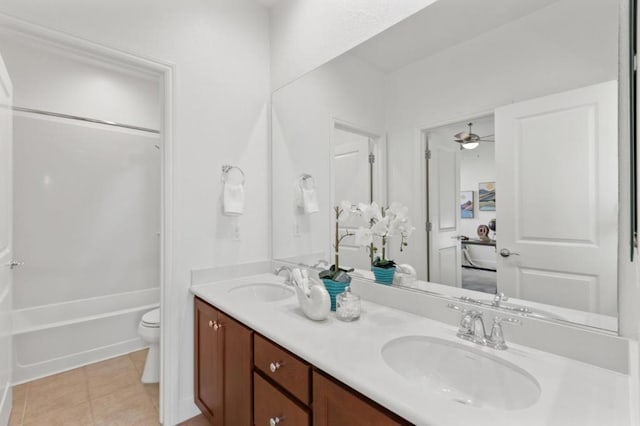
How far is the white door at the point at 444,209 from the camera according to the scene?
126 centimetres

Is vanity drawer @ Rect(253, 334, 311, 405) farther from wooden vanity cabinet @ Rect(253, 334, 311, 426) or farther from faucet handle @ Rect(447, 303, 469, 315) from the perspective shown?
faucet handle @ Rect(447, 303, 469, 315)

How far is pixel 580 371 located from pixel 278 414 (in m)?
0.96

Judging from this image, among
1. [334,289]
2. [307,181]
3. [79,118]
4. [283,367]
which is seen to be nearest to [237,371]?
[283,367]

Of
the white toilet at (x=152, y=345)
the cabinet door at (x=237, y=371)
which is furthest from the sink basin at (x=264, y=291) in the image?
the white toilet at (x=152, y=345)

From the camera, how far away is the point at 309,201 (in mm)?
1969

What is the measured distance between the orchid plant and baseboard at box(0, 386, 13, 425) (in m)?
2.03

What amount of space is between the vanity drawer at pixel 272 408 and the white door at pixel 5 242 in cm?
140

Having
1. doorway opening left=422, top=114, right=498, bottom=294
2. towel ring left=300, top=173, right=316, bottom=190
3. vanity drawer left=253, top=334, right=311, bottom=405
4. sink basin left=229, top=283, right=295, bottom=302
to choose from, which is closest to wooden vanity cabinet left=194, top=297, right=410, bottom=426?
vanity drawer left=253, top=334, right=311, bottom=405

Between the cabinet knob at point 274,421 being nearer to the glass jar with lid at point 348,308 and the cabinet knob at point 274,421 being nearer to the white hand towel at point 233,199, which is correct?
the glass jar with lid at point 348,308

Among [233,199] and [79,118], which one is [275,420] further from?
[79,118]

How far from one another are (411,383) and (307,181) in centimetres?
140

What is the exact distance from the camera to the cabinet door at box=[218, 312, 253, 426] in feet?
4.16

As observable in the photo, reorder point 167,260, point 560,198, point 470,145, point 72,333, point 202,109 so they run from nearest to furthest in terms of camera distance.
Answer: point 560,198 → point 470,145 → point 167,260 → point 202,109 → point 72,333

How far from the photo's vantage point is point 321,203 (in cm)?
189
